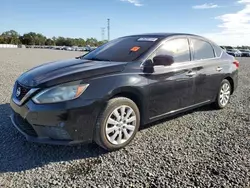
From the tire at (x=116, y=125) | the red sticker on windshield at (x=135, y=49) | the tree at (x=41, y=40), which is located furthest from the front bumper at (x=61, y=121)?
the tree at (x=41, y=40)

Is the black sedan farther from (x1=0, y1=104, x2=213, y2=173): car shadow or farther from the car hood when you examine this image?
(x1=0, y1=104, x2=213, y2=173): car shadow

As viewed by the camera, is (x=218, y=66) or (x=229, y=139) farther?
(x=218, y=66)

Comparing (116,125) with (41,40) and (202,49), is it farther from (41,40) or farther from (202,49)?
(41,40)

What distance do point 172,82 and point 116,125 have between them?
1200 millimetres

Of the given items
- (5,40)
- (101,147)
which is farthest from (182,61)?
(5,40)

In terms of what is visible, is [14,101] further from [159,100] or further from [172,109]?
[172,109]

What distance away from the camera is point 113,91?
306 cm

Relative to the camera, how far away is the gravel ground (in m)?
2.52

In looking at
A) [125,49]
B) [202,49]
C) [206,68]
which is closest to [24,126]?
[125,49]

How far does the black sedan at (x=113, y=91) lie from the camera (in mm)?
2828

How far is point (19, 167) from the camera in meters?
2.76

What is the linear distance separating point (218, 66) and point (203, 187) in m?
3.03

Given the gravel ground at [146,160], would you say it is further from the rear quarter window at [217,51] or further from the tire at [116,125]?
the rear quarter window at [217,51]

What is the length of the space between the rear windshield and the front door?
8.2 inches
